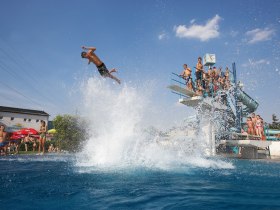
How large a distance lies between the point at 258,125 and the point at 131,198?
19.1 meters

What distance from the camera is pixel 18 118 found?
50.7 metres

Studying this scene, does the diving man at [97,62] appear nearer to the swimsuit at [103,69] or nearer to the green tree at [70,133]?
the swimsuit at [103,69]

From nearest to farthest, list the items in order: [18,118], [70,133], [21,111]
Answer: [70,133] → [18,118] → [21,111]

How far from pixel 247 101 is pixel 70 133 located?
25.0 metres

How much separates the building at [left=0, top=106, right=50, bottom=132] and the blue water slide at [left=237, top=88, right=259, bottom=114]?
4560 cm

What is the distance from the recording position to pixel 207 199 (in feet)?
14.5

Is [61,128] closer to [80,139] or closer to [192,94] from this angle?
[80,139]

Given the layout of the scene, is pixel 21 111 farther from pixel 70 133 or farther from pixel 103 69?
pixel 103 69

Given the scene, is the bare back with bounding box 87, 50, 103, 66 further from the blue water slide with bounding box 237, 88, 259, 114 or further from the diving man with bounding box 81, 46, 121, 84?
the blue water slide with bounding box 237, 88, 259, 114

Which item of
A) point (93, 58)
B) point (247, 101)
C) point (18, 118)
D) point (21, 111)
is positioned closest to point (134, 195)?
point (93, 58)

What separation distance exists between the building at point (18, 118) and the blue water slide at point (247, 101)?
45.6 meters

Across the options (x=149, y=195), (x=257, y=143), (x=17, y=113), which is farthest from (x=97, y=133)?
(x=17, y=113)

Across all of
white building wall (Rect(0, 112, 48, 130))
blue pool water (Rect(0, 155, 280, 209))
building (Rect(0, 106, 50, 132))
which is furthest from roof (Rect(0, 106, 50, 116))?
blue pool water (Rect(0, 155, 280, 209))

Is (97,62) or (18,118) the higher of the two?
(18,118)
